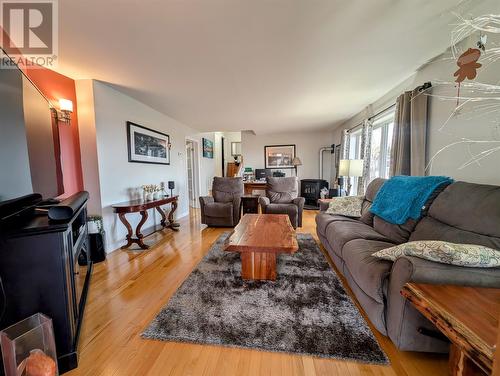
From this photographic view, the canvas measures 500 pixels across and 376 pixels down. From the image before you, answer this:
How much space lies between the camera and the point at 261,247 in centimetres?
178

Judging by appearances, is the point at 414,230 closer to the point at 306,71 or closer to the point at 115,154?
the point at 306,71

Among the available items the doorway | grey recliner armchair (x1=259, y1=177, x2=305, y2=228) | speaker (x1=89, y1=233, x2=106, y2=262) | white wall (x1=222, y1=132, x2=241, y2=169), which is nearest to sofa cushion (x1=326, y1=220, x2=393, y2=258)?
grey recliner armchair (x1=259, y1=177, x2=305, y2=228)

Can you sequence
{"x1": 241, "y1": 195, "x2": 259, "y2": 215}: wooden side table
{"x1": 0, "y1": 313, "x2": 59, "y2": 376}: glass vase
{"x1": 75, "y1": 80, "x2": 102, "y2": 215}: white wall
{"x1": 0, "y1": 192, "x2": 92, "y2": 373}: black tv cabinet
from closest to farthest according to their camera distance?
{"x1": 0, "y1": 313, "x2": 59, "y2": 376}: glass vase, {"x1": 0, "y1": 192, "x2": 92, "y2": 373}: black tv cabinet, {"x1": 75, "y1": 80, "x2": 102, "y2": 215}: white wall, {"x1": 241, "y1": 195, "x2": 259, "y2": 215}: wooden side table

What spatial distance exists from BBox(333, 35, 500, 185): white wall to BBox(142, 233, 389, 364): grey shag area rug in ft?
4.84

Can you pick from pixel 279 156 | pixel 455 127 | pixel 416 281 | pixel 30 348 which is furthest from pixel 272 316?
pixel 279 156

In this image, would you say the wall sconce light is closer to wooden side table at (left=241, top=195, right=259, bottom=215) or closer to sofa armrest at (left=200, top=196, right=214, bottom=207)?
sofa armrest at (left=200, top=196, right=214, bottom=207)

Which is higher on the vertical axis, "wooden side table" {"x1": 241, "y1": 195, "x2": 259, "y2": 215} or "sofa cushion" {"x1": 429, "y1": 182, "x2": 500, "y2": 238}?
"sofa cushion" {"x1": 429, "y1": 182, "x2": 500, "y2": 238}

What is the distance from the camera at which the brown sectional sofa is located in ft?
3.51

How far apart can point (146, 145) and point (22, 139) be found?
230 centimetres

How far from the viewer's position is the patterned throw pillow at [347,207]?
276cm

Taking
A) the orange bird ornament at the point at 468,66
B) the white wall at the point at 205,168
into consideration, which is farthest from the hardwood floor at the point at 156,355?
the white wall at the point at 205,168

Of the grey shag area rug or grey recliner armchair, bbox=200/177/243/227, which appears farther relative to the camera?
grey recliner armchair, bbox=200/177/243/227

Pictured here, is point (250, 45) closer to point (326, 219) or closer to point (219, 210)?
point (326, 219)

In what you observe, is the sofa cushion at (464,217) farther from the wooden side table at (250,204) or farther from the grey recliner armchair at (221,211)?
the wooden side table at (250,204)
